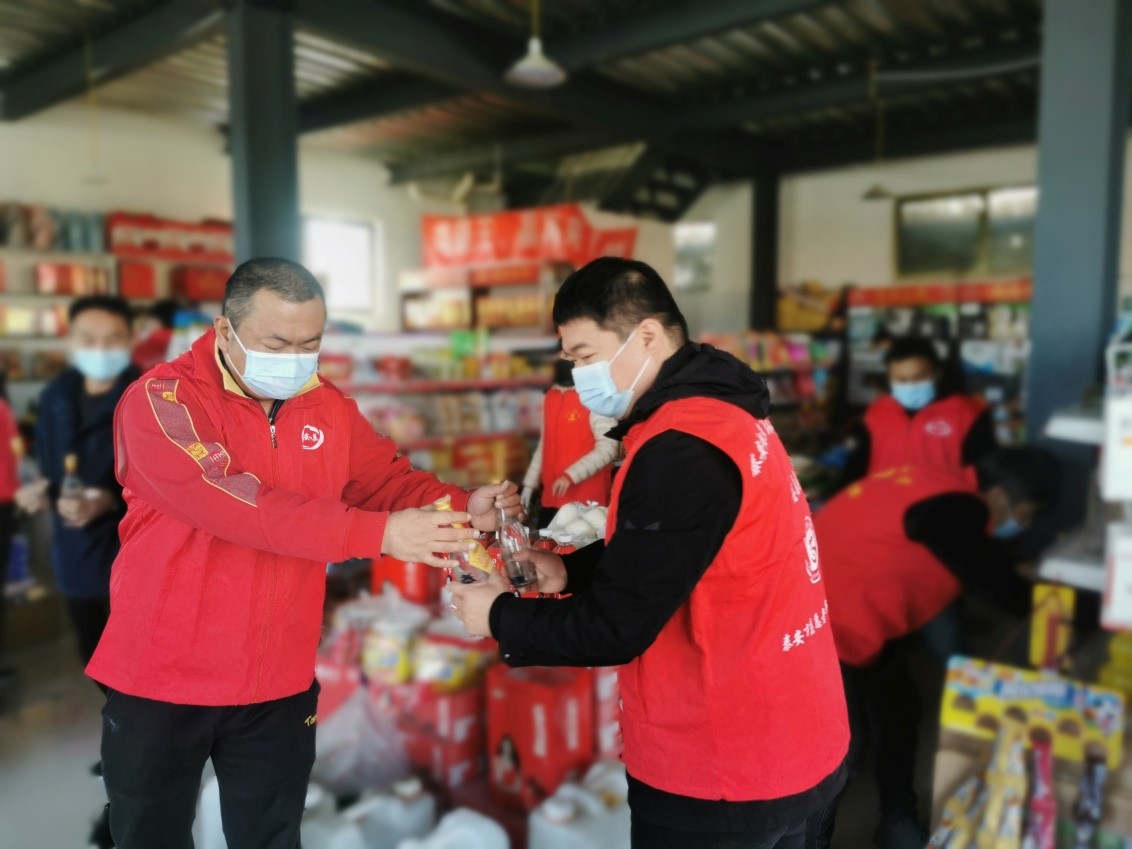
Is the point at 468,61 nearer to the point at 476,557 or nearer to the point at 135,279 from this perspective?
the point at 135,279

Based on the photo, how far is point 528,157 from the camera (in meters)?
10.2

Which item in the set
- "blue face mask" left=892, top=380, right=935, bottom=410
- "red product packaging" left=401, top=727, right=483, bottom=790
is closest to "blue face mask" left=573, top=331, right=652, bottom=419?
"red product packaging" left=401, top=727, right=483, bottom=790

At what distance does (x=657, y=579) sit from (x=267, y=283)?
2.91 ft

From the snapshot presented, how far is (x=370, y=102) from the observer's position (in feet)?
28.4

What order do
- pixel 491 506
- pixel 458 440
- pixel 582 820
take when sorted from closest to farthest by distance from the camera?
pixel 491 506, pixel 582 820, pixel 458 440

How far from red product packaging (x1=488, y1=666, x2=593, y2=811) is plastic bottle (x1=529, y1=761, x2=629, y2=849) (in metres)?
0.22

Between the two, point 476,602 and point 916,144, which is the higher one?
point 916,144

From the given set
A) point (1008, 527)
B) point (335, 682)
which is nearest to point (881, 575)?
point (1008, 527)

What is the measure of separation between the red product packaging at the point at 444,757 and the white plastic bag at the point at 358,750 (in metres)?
0.10

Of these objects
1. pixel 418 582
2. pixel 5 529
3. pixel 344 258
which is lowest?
pixel 418 582

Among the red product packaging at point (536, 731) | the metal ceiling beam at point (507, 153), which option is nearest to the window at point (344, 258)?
the metal ceiling beam at point (507, 153)

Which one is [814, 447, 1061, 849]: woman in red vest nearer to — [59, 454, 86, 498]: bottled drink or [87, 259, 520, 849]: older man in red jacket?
[87, 259, 520, 849]: older man in red jacket

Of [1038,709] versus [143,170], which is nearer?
[1038,709]

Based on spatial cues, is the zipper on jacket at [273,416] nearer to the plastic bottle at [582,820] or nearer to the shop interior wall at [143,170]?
the plastic bottle at [582,820]
